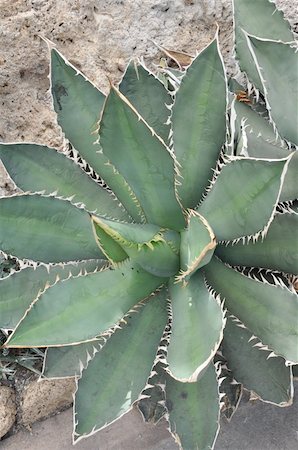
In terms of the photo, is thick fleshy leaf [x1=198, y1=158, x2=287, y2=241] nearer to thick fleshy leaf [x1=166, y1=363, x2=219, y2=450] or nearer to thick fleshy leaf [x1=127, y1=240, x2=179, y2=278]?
thick fleshy leaf [x1=127, y1=240, x2=179, y2=278]

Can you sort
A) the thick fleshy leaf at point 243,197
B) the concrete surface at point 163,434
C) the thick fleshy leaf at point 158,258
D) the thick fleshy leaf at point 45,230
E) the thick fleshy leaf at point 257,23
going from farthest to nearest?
the concrete surface at point 163,434, the thick fleshy leaf at point 257,23, the thick fleshy leaf at point 45,230, the thick fleshy leaf at point 158,258, the thick fleshy leaf at point 243,197

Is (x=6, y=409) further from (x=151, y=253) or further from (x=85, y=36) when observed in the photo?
(x=85, y=36)

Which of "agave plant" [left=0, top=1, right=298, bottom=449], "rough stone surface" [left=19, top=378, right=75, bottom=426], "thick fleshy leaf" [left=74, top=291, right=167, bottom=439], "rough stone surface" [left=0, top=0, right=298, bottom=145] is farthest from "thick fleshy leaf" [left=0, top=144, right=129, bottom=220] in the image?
"rough stone surface" [left=19, top=378, right=75, bottom=426]

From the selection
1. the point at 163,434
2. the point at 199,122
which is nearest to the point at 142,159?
the point at 199,122

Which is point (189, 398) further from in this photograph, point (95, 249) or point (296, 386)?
point (296, 386)

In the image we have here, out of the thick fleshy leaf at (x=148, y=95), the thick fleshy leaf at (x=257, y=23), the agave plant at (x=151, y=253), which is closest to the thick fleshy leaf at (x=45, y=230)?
the agave plant at (x=151, y=253)

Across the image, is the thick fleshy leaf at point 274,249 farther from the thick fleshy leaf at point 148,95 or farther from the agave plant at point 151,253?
the thick fleshy leaf at point 148,95
